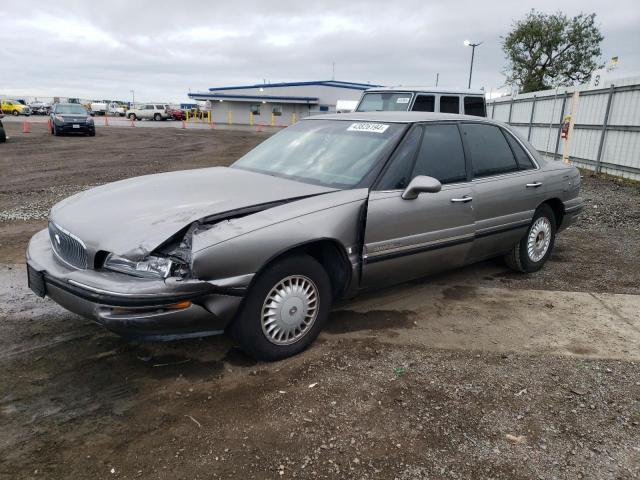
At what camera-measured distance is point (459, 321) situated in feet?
13.3

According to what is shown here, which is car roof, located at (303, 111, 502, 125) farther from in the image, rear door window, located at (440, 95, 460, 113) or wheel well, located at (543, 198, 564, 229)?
rear door window, located at (440, 95, 460, 113)

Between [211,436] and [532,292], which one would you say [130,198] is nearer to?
[211,436]

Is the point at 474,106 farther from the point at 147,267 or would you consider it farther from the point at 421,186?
the point at 147,267

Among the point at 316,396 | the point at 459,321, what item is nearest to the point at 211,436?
the point at 316,396

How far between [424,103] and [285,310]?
885 cm

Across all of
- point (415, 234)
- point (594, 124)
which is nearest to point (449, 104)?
point (594, 124)

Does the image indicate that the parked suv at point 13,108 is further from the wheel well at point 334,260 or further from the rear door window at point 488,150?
the wheel well at point 334,260

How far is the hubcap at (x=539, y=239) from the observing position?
5.16 m

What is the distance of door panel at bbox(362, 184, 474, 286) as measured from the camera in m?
3.61

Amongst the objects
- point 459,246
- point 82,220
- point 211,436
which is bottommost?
point 211,436

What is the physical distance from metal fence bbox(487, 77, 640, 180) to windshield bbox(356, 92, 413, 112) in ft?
18.1

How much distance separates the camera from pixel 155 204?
10.8 feet

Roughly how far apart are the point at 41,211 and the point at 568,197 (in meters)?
7.34

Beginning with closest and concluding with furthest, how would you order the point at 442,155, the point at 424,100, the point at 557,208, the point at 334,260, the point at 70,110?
the point at 334,260, the point at 442,155, the point at 557,208, the point at 424,100, the point at 70,110
